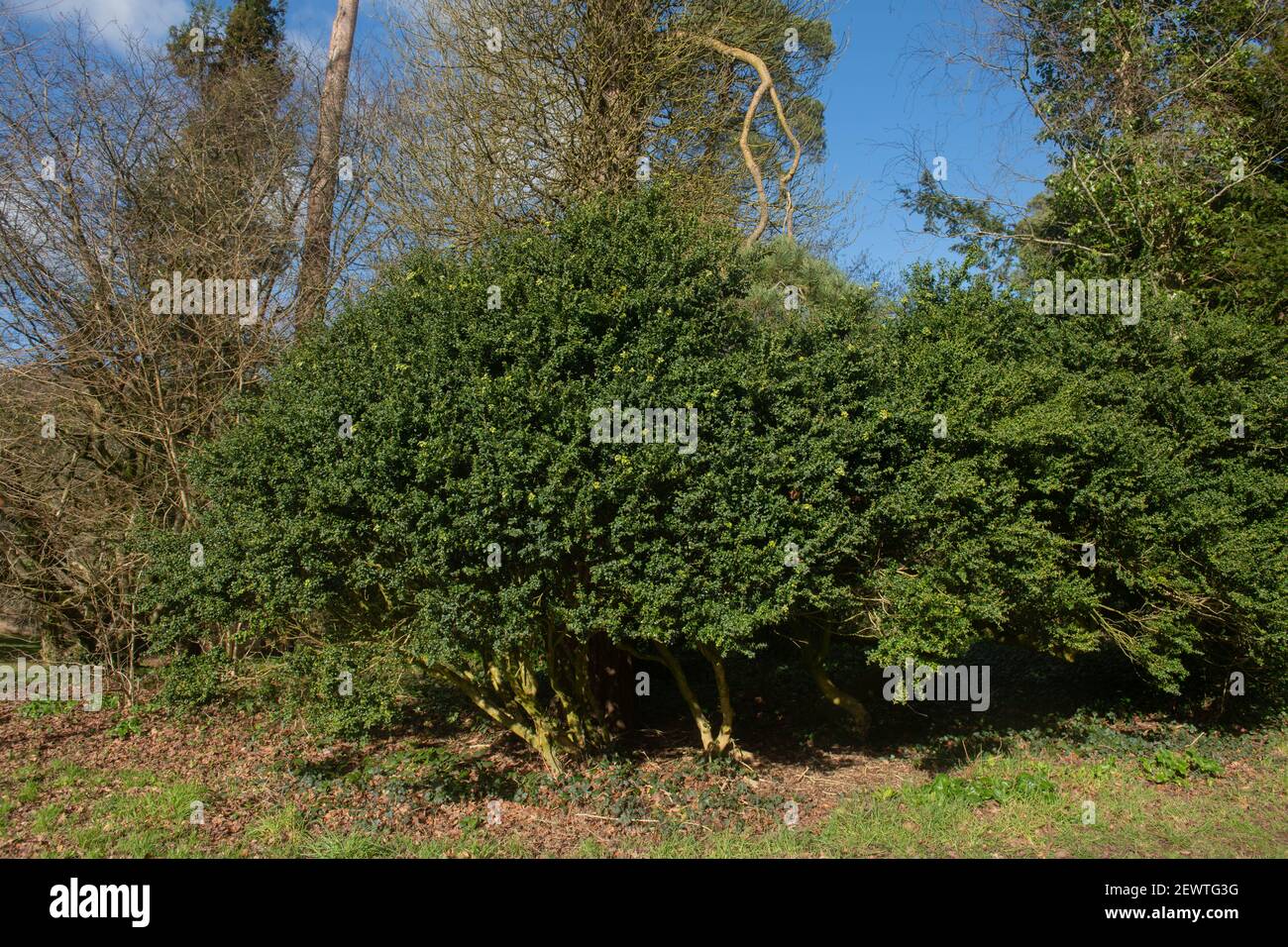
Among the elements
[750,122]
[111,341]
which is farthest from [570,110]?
[111,341]

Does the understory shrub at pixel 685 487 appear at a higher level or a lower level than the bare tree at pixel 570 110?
lower

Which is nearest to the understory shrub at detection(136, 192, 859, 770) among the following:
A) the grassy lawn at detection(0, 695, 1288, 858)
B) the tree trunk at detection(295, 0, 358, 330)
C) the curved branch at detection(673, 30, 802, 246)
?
the grassy lawn at detection(0, 695, 1288, 858)

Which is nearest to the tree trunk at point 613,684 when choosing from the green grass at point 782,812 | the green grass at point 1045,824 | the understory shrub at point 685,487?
the understory shrub at point 685,487

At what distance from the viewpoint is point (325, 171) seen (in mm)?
11625

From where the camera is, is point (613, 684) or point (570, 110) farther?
point (570, 110)

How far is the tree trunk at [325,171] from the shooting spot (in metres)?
10.9

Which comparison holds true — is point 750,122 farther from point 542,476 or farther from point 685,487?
point 542,476

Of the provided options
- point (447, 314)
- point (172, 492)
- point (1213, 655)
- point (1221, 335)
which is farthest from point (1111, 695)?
point (172, 492)

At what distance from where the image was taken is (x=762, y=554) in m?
5.84

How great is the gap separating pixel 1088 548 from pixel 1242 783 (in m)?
2.55

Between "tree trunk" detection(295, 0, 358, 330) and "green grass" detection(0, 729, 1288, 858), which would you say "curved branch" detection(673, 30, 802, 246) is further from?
"green grass" detection(0, 729, 1288, 858)

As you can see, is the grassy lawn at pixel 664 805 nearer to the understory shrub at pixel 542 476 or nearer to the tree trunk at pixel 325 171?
the understory shrub at pixel 542 476

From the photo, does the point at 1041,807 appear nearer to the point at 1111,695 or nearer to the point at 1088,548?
the point at 1088,548

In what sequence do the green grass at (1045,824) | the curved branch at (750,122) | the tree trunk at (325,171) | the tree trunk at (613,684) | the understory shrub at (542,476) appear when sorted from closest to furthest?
the understory shrub at (542,476) → the green grass at (1045,824) → the tree trunk at (613,684) → the curved branch at (750,122) → the tree trunk at (325,171)
